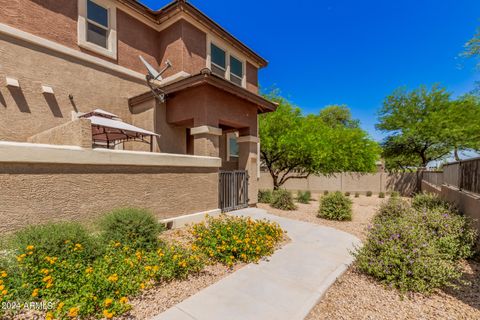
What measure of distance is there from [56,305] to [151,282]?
1236mm

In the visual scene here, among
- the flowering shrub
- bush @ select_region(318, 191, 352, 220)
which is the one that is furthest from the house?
the flowering shrub

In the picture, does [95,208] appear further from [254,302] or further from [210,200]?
[254,302]

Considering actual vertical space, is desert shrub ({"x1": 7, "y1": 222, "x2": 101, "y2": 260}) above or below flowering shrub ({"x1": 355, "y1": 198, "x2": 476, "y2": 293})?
above

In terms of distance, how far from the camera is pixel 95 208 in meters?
5.12

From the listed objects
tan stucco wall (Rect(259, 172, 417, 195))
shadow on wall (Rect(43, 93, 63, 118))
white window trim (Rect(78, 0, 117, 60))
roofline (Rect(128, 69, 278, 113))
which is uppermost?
white window trim (Rect(78, 0, 117, 60))

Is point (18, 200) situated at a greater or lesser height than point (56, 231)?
greater

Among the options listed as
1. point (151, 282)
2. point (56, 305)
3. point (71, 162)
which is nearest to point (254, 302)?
point (151, 282)

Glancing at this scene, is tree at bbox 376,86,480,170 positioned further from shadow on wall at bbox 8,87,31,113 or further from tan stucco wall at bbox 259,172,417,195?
shadow on wall at bbox 8,87,31,113

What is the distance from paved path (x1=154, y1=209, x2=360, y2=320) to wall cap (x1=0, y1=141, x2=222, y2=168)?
381 cm

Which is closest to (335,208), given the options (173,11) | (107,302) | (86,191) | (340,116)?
(107,302)

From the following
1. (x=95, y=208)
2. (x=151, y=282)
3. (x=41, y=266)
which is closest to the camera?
(x=41, y=266)

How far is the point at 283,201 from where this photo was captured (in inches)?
416

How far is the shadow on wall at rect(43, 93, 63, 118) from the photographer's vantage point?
24.2 feet

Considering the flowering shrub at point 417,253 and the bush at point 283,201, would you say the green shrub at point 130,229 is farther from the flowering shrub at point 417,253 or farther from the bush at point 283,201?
the bush at point 283,201
